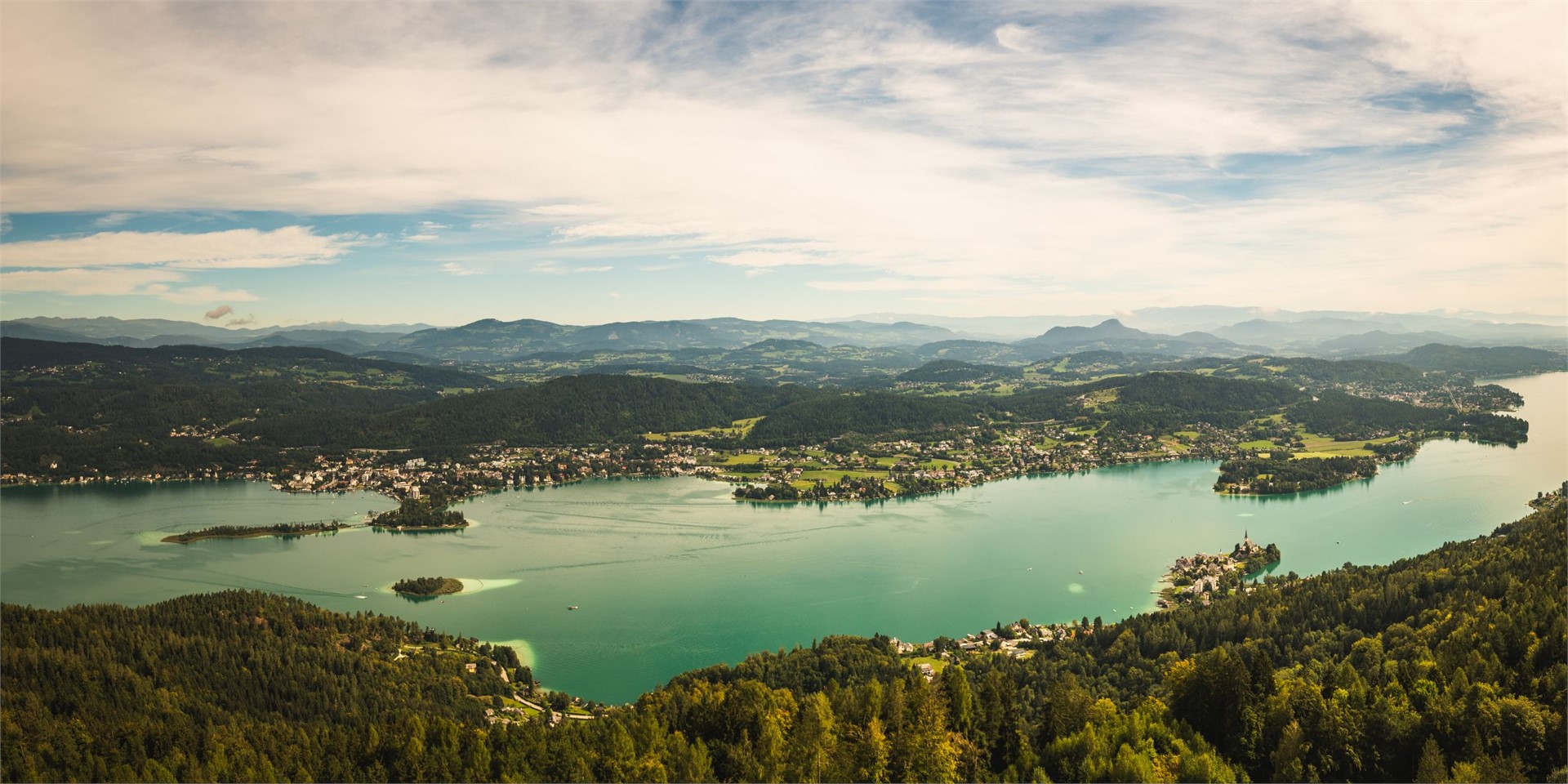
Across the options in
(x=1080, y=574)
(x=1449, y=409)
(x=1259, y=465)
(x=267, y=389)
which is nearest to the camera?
(x=1080, y=574)

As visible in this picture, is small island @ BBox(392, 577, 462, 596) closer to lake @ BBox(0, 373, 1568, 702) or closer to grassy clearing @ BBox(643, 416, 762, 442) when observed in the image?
lake @ BBox(0, 373, 1568, 702)

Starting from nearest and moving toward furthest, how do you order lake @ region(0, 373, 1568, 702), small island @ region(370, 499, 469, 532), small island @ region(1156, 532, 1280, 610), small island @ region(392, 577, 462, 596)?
lake @ region(0, 373, 1568, 702), small island @ region(1156, 532, 1280, 610), small island @ region(392, 577, 462, 596), small island @ region(370, 499, 469, 532)

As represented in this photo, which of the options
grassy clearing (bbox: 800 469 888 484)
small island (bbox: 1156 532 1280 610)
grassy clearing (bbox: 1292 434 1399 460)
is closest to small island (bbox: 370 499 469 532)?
grassy clearing (bbox: 800 469 888 484)

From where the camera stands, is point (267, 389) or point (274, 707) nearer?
point (274, 707)

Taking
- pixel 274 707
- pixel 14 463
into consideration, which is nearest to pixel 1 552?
pixel 14 463

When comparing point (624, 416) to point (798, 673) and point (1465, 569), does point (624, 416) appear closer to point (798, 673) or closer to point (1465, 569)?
point (798, 673)

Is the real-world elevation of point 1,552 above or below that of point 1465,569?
below

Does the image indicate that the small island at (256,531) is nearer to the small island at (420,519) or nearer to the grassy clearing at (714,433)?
the small island at (420,519)

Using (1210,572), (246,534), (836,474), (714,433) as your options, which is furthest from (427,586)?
(714,433)
